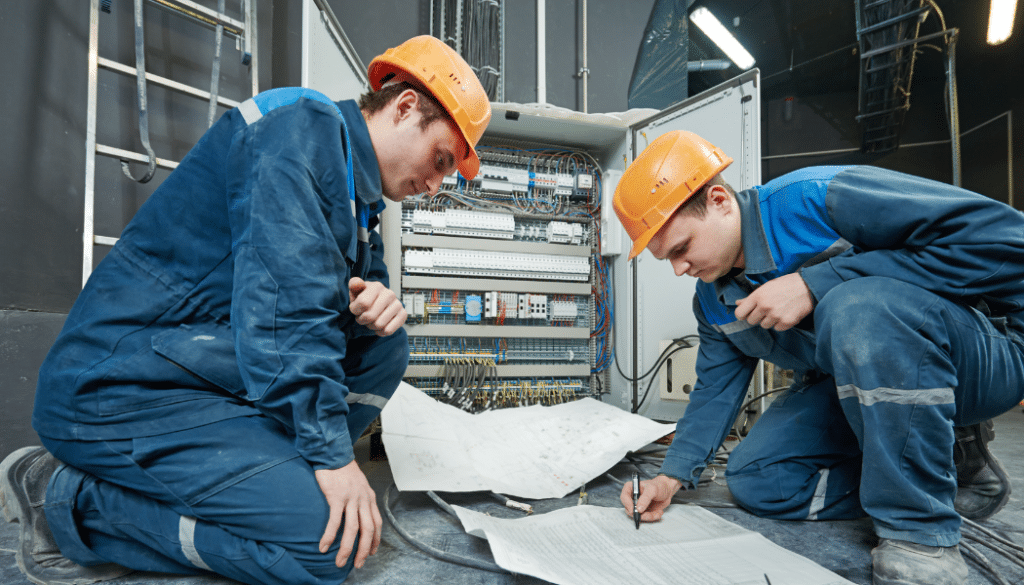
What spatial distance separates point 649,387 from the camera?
2479 millimetres

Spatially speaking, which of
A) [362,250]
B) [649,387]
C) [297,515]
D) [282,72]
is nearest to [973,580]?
[297,515]

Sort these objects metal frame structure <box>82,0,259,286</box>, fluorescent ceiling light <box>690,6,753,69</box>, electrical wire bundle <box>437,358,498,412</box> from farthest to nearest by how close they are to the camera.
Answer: fluorescent ceiling light <box>690,6,753,69</box> → electrical wire bundle <box>437,358,498,412</box> → metal frame structure <box>82,0,259,286</box>

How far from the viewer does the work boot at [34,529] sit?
796 millimetres

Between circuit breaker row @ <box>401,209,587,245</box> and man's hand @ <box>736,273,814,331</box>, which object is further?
circuit breaker row @ <box>401,209,587,245</box>

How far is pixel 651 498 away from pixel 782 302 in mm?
491

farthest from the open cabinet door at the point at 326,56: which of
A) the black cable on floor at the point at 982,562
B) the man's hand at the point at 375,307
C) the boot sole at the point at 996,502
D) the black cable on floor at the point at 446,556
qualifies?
the boot sole at the point at 996,502

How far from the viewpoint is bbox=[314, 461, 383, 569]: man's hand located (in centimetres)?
73

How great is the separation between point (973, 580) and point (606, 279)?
1.98 metres

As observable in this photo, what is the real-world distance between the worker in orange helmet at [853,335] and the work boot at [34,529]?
3.31 ft

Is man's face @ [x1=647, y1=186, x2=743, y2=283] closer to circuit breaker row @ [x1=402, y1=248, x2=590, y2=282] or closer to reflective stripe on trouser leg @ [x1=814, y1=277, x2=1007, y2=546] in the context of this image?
reflective stripe on trouser leg @ [x1=814, y1=277, x2=1007, y2=546]

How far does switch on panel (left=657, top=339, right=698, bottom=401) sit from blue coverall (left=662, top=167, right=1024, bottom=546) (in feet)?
3.44

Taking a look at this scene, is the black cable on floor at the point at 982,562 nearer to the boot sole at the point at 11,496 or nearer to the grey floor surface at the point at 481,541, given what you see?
the grey floor surface at the point at 481,541

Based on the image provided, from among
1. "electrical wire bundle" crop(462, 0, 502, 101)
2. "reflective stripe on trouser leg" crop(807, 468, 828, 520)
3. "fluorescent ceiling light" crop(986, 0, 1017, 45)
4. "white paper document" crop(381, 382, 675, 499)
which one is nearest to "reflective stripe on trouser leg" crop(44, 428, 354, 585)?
"white paper document" crop(381, 382, 675, 499)

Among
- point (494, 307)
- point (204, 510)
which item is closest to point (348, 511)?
point (204, 510)
